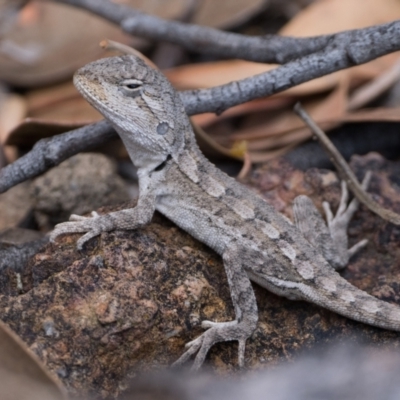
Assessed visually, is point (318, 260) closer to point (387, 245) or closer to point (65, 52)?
point (387, 245)

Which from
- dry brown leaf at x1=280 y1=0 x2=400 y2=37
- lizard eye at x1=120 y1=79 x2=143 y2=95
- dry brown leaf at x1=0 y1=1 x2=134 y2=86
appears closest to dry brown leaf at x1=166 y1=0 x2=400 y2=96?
dry brown leaf at x1=280 y1=0 x2=400 y2=37

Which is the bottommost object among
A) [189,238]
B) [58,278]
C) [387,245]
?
[387,245]

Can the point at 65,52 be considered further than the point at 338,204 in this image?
Yes

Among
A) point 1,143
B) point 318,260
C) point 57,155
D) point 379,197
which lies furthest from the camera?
point 1,143

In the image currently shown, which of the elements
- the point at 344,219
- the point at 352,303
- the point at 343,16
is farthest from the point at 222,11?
the point at 352,303

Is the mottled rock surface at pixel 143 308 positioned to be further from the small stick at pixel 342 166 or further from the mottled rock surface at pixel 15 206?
the mottled rock surface at pixel 15 206

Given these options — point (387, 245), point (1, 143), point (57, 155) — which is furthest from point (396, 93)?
point (1, 143)

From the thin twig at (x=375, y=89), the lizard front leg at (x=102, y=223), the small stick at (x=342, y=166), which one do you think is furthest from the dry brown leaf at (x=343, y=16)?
the lizard front leg at (x=102, y=223)
